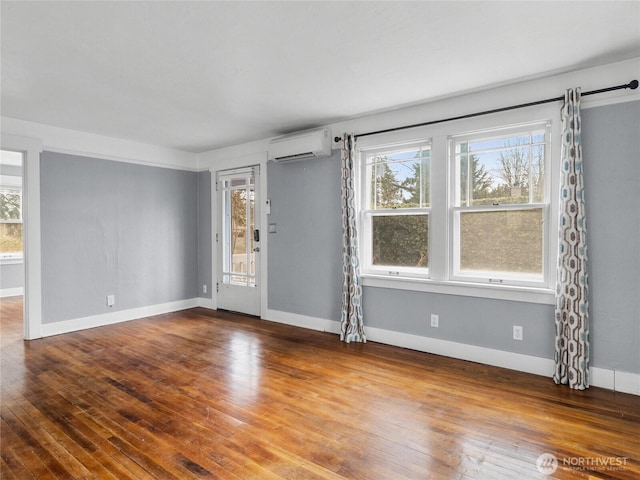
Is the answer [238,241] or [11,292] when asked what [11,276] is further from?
[238,241]

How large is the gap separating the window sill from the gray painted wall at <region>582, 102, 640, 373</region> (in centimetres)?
36

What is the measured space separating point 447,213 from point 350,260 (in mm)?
1176

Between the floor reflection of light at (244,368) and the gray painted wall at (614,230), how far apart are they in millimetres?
2743

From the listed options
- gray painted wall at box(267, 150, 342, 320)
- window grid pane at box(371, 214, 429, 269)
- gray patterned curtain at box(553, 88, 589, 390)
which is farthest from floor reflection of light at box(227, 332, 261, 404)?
gray patterned curtain at box(553, 88, 589, 390)

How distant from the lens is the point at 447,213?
368 cm

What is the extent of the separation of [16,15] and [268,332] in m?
3.63

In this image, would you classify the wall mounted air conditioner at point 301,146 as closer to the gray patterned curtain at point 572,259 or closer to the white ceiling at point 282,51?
the white ceiling at point 282,51

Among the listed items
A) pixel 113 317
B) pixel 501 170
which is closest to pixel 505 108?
pixel 501 170

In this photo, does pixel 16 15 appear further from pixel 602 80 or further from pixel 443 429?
pixel 602 80

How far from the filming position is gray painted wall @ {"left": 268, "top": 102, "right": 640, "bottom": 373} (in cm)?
282

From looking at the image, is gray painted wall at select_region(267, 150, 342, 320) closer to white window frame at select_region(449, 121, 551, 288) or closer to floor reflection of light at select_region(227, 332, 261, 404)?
floor reflection of light at select_region(227, 332, 261, 404)

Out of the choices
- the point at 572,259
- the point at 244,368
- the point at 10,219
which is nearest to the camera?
the point at 572,259

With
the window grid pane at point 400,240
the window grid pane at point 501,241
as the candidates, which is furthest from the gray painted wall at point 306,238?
the window grid pane at point 501,241

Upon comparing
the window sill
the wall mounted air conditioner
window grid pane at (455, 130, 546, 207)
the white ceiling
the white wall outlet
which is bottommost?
the white wall outlet
